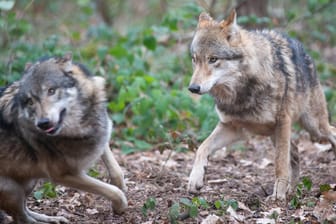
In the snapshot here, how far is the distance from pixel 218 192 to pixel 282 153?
2.50 feet

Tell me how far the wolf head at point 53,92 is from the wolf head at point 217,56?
1101mm

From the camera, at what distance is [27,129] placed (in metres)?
4.96

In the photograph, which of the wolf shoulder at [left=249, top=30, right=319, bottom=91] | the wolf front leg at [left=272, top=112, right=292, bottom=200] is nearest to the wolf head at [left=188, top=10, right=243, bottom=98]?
the wolf shoulder at [left=249, top=30, right=319, bottom=91]

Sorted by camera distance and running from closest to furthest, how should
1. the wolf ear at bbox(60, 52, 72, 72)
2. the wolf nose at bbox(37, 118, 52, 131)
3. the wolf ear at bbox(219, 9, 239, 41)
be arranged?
the wolf nose at bbox(37, 118, 52, 131), the wolf ear at bbox(60, 52, 72, 72), the wolf ear at bbox(219, 9, 239, 41)

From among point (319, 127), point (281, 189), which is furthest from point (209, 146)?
point (319, 127)

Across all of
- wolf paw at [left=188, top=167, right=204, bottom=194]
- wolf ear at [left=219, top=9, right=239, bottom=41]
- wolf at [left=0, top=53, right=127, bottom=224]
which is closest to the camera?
wolf at [left=0, top=53, right=127, bottom=224]

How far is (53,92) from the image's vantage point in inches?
185

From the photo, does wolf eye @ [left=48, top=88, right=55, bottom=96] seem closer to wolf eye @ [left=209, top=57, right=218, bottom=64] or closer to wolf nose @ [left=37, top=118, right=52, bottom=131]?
wolf nose @ [left=37, top=118, right=52, bottom=131]

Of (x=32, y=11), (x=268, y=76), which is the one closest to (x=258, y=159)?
(x=268, y=76)

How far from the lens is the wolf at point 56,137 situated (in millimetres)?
4848

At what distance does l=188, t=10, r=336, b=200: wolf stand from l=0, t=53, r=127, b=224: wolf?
101cm

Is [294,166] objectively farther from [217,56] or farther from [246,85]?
[217,56]

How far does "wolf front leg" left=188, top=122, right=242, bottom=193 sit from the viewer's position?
5680 millimetres

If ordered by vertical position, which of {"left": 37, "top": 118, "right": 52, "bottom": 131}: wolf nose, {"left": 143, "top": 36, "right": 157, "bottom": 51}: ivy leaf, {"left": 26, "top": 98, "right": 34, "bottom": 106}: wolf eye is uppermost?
{"left": 26, "top": 98, "right": 34, "bottom": 106}: wolf eye
